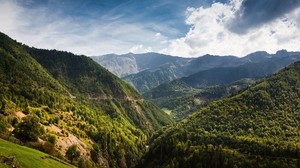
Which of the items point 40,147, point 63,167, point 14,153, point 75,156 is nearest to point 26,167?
point 14,153

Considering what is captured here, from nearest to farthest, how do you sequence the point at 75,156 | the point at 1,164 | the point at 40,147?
the point at 1,164
the point at 40,147
the point at 75,156

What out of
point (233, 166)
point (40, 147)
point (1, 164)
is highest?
point (1, 164)

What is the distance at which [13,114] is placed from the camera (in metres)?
191

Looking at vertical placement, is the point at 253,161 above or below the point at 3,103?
below

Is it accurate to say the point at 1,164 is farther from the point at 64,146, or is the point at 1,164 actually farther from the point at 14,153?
the point at 64,146

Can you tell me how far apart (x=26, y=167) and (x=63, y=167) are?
20052 millimetres

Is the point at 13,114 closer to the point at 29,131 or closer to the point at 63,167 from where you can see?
the point at 29,131

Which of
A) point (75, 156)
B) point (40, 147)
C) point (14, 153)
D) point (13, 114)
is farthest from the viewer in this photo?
point (13, 114)

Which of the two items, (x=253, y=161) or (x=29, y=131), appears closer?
(x=29, y=131)

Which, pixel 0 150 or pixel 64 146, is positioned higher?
pixel 0 150

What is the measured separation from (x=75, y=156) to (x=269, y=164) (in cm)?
10971

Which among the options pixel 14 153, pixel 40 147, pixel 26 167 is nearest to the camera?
pixel 26 167

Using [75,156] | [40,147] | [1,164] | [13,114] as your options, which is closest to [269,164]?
[75,156]

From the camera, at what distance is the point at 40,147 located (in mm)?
118938
